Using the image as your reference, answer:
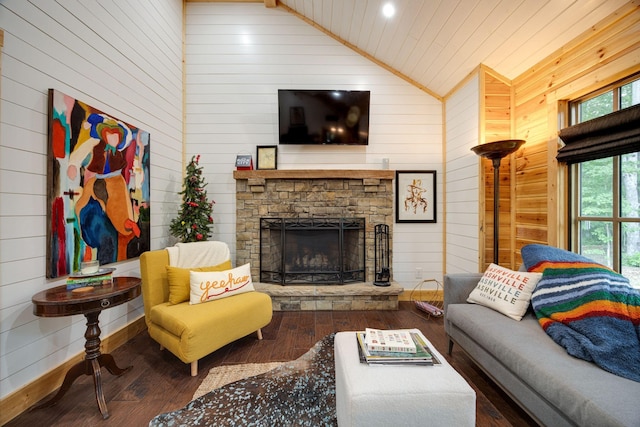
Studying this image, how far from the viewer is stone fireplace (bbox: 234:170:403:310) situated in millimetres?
3410

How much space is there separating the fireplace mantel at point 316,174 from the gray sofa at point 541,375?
191 centimetres

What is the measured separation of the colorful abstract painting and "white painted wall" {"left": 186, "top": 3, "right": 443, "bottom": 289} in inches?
40.2

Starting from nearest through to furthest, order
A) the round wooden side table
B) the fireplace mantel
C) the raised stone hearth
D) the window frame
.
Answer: the round wooden side table, the window frame, the raised stone hearth, the fireplace mantel

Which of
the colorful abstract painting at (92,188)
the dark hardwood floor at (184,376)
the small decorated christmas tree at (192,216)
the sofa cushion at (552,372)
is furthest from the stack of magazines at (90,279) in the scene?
the sofa cushion at (552,372)

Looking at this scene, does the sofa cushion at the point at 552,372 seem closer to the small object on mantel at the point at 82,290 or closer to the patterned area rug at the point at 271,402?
the patterned area rug at the point at 271,402

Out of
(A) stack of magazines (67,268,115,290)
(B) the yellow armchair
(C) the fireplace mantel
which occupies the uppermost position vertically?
(C) the fireplace mantel

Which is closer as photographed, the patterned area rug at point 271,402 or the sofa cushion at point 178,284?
the patterned area rug at point 271,402

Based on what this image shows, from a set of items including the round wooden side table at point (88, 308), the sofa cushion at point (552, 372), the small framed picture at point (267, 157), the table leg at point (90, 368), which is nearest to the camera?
the sofa cushion at point (552, 372)

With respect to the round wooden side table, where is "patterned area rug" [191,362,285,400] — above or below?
below

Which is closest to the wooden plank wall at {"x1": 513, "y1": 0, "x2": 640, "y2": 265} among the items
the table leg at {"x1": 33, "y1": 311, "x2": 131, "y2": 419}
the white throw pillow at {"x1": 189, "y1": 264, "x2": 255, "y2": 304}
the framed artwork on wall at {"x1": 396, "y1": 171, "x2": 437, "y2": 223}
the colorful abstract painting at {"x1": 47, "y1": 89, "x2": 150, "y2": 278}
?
the framed artwork on wall at {"x1": 396, "y1": 171, "x2": 437, "y2": 223}

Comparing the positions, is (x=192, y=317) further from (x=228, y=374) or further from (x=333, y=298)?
(x=333, y=298)

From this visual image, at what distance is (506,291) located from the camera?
6.23ft

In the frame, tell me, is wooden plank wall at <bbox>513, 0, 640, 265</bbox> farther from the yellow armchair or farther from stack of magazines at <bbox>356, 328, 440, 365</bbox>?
the yellow armchair

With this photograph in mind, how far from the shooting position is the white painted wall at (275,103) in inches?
138
